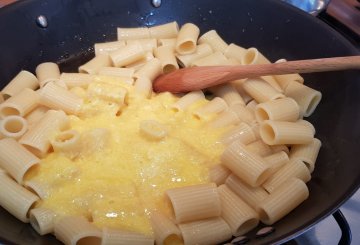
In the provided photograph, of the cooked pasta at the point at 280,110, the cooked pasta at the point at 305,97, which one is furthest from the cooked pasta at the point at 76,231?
the cooked pasta at the point at 305,97

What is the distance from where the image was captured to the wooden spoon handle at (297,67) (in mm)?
1712

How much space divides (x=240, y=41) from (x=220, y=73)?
1.73ft

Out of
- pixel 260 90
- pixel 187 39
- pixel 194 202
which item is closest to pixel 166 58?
pixel 187 39

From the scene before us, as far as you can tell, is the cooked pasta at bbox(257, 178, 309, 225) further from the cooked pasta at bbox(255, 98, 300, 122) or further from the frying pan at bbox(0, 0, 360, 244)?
the cooked pasta at bbox(255, 98, 300, 122)

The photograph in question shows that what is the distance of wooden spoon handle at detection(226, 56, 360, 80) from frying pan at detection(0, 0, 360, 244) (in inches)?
7.1

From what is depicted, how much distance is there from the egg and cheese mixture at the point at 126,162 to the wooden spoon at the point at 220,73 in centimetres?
15

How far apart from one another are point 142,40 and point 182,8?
371 mm

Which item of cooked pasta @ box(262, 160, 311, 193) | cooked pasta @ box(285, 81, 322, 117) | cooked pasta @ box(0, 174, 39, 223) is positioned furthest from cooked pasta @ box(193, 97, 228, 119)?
cooked pasta @ box(0, 174, 39, 223)

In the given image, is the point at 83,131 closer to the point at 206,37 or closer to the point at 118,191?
the point at 118,191

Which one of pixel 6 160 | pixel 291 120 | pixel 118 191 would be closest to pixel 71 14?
pixel 6 160

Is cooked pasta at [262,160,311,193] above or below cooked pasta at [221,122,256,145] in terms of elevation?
below

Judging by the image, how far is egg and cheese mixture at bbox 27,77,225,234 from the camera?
1.57 meters

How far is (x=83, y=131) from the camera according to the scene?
6.06 ft

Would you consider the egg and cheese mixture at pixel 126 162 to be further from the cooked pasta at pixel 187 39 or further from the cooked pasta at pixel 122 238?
the cooked pasta at pixel 187 39
